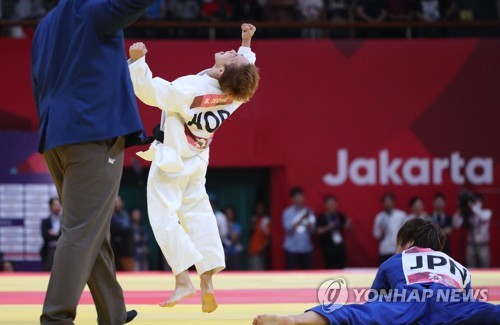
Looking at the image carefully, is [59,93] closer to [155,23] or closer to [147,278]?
[147,278]

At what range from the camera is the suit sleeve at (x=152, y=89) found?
15.0 ft

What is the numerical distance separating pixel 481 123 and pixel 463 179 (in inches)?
35.4

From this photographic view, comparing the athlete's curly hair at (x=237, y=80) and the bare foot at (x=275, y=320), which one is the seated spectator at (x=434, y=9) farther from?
the bare foot at (x=275, y=320)

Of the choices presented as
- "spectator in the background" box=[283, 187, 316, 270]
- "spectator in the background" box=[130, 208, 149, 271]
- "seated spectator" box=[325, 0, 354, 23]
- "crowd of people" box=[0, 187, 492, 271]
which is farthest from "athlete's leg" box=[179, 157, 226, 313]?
"seated spectator" box=[325, 0, 354, 23]

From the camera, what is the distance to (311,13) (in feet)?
44.2

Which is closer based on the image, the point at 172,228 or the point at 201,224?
the point at 172,228

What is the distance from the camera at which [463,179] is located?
527 inches

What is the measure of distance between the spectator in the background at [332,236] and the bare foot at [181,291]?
8227 millimetres

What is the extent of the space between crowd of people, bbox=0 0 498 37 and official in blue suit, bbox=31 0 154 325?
925 cm

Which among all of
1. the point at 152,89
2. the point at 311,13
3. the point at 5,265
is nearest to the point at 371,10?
the point at 311,13

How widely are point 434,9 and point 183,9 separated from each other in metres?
3.77

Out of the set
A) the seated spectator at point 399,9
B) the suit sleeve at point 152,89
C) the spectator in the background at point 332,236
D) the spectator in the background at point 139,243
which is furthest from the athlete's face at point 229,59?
the seated spectator at point 399,9

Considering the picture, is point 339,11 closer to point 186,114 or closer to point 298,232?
point 298,232

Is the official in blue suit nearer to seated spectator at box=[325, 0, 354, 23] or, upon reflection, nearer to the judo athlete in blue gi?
the judo athlete in blue gi
